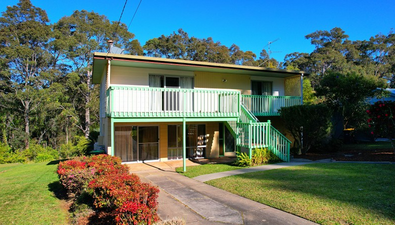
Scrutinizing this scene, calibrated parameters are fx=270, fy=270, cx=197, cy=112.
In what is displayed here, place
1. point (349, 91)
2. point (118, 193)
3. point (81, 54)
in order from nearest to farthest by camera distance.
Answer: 1. point (118, 193)
2. point (349, 91)
3. point (81, 54)

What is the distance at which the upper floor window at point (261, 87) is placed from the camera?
1747 centimetres

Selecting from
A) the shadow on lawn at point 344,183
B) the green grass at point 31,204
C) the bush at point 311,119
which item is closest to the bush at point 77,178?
the green grass at point 31,204

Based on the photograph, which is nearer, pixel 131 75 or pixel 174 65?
pixel 174 65

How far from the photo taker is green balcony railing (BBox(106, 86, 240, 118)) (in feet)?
36.8

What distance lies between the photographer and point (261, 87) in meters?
17.7

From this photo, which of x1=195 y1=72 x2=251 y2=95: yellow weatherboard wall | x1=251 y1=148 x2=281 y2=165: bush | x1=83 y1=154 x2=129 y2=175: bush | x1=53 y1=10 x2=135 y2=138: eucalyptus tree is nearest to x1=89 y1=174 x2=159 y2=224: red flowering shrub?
x1=83 y1=154 x2=129 y2=175: bush

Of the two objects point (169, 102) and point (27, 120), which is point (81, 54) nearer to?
point (27, 120)

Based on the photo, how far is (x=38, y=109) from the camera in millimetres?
30438

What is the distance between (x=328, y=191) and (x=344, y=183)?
110cm

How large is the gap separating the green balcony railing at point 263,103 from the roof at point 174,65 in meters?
1.53

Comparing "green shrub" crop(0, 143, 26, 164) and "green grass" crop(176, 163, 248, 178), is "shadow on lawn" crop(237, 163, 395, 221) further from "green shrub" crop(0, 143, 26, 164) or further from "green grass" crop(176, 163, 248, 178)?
"green shrub" crop(0, 143, 26, 164)

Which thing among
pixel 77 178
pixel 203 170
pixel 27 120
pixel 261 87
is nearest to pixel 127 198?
pixel 77 178

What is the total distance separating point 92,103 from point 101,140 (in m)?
15.9

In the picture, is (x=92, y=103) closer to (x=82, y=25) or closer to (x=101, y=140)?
(x=82, y=25)
